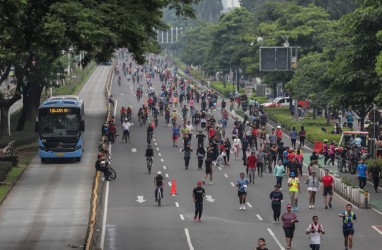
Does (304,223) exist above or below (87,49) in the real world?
below

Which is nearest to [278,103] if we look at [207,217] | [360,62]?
[360,62]

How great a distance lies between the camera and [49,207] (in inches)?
1766

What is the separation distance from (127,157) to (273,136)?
784 cm

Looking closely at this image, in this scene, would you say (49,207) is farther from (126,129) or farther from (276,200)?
(126,129)

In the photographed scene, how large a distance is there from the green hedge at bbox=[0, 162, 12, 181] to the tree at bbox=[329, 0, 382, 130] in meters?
16.9

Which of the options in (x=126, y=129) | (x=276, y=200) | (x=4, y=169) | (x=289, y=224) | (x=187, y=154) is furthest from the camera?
(x=126, y=129)

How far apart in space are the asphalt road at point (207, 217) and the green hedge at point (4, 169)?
192 inches

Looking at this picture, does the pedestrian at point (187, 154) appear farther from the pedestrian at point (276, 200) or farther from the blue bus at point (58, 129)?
the pedestrian at point (276, 200)

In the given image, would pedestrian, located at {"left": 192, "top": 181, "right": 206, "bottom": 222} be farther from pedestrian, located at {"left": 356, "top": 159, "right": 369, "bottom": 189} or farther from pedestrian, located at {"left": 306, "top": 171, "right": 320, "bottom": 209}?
pedestrian, located at {"left": 356, "top": 159, "right": 369, "bottom": 189}

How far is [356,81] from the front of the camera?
192 ft

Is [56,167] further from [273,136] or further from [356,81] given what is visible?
[356,81]

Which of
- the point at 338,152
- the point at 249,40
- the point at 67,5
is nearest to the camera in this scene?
the point at 67,5

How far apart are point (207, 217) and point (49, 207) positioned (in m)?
6.83

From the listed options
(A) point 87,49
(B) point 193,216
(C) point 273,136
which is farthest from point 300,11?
(A) point 87,49
